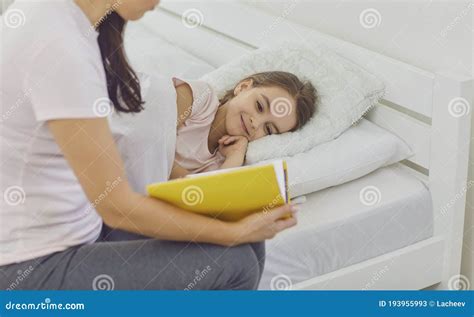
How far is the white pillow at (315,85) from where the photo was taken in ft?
3.17

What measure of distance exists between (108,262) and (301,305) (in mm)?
257

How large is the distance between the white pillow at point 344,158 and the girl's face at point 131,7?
0.32 m

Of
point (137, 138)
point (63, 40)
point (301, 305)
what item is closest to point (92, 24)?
point (63, 40)

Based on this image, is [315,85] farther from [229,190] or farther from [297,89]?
[229,190]

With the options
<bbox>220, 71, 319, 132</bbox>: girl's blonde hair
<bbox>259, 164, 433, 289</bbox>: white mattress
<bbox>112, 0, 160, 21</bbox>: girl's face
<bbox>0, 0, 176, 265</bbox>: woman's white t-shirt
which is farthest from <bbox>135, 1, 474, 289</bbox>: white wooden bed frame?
<bbox>112, 0, 160, 21</bbox>: girl's face

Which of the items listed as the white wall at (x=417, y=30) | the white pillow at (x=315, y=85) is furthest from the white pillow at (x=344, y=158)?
the white wall at (x=417, y=30)

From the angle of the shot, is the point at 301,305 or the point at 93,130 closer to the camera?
the point at 93,130

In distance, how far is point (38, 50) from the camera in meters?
0.65

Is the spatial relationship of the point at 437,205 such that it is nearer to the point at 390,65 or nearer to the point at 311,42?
the point at 390,65

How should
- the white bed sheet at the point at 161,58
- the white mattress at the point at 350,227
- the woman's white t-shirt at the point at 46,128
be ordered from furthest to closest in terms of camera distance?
the white bed sheet at the point at 161,58 < the white mattress at the point at 350,227 < the woman's white t-shirt at the point at 46,128

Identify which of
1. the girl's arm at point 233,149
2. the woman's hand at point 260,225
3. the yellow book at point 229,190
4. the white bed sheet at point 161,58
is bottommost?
the woman's hand at point 260,225

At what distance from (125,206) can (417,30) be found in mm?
548

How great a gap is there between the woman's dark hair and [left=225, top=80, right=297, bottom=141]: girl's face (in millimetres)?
208

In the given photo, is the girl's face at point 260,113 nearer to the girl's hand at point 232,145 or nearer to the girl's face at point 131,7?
the girl's hand at point 232,145
